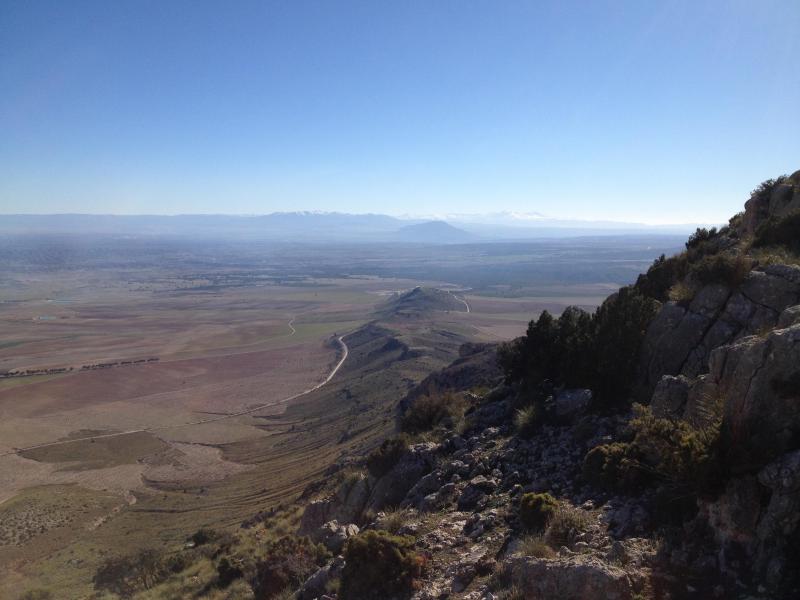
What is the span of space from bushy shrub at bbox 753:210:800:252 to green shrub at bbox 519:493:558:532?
9.45 metres

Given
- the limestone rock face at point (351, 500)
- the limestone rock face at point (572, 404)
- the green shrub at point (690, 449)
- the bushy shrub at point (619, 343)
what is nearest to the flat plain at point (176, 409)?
the limestone rock face at point (351, 500)

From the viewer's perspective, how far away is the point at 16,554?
83.5 ft

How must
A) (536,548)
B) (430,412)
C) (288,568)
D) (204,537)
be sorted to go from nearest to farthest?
(536,548) < (288,568) < (430,412) < (204,537)

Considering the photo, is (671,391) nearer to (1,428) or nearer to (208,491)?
(208,491)

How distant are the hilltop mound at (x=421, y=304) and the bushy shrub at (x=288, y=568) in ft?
334

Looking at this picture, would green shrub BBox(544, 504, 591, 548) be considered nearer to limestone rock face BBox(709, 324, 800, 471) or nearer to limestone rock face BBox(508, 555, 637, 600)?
limestone rock face BBox(508, 555, 637, 600)

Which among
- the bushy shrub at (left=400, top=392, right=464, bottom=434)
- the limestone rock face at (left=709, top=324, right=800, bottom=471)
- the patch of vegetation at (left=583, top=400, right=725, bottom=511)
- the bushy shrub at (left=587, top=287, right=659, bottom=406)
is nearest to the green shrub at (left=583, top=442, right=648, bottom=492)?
the patch of vegetation at (left=583, top=400, right=725, bottom=511)

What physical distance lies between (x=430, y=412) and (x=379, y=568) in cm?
1128

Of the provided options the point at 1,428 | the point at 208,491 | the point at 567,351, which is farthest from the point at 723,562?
the point at 1,428

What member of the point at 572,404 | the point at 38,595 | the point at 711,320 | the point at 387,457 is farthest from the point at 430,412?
the point at 38,595

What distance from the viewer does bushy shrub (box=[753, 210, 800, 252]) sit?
13.1 m

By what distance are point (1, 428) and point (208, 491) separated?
30072mm

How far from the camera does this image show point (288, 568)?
36.0ft

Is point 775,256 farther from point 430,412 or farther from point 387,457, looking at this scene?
point 430,412
